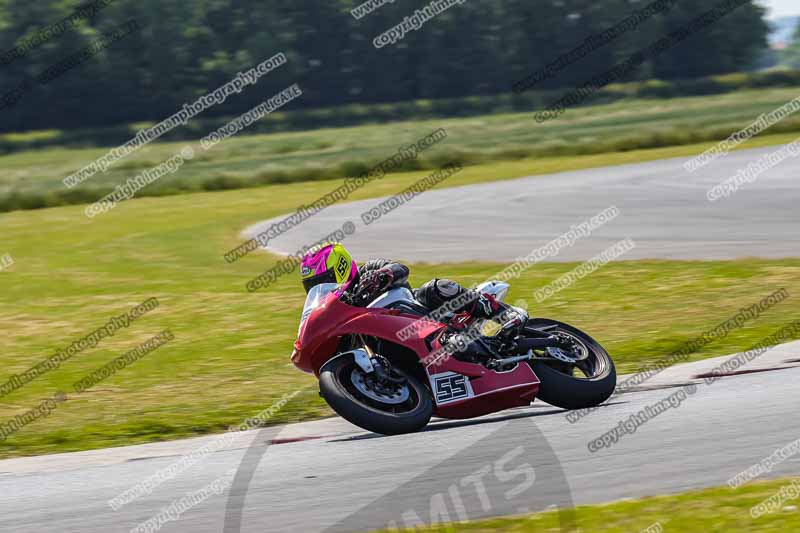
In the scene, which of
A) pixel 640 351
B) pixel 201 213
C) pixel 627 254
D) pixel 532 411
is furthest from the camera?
pixel 201 213

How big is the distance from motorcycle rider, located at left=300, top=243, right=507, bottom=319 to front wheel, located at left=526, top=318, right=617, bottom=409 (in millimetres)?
442

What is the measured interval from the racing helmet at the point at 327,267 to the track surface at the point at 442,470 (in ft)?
3.82

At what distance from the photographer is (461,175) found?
34156 mm

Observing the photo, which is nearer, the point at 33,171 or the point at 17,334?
the point at 17,334

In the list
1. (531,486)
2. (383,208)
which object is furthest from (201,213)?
(531,486)

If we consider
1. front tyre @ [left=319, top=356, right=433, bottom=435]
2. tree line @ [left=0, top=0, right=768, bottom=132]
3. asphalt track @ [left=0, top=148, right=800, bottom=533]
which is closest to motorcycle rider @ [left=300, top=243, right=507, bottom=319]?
front tyre @ [left=319, top=356, right=433, bottom=435]

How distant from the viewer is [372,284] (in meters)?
8.17

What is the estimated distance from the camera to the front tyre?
7.71 m

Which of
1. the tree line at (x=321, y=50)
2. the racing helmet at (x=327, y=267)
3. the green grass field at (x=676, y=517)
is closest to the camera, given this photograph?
the green grass field at (x=676, y=517)

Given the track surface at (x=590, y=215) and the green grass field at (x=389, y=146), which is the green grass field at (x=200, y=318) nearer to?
the track surface at (x=590, y=215)

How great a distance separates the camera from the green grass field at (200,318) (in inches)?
404

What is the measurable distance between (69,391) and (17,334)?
4.28 m

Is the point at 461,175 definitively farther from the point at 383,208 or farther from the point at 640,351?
the point at 640,351

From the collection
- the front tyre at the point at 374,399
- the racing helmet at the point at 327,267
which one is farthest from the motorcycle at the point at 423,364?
the racing helmet at the point at 327,267
